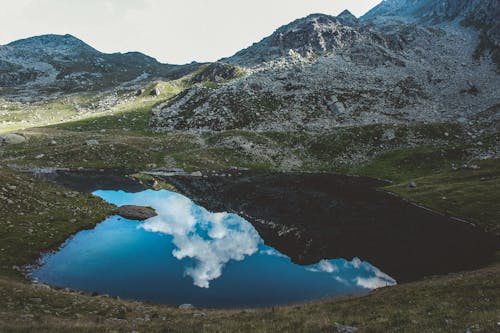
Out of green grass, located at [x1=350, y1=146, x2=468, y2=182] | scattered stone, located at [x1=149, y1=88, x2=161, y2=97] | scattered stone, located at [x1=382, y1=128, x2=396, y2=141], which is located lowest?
green grass, located at [x1=350, y1=146, x2=468, y2=182]

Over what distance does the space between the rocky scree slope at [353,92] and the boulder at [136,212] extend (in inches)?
2814

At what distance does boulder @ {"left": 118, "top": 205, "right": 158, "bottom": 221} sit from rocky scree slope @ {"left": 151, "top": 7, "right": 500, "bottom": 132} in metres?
71.5

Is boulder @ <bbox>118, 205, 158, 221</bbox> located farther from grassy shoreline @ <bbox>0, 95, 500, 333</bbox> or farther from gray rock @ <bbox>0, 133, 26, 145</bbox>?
gray rock @ <bbox>0, 133, 26, 145</bbox>

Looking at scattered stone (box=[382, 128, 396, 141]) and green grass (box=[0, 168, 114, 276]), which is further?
scattered stone (box=[382, 128, 396, 141])

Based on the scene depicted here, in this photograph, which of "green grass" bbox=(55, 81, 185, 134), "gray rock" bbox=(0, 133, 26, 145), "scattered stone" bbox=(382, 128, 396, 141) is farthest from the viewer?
"green grass" bbox=(55, 81, 185, 134)

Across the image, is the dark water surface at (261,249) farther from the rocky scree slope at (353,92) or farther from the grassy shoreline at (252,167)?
the rocky scree slope at (353,92)

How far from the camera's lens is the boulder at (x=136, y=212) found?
55.4 meters

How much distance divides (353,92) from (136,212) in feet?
371

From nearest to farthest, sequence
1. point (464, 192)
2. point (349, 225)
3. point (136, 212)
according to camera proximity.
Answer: point (349, 225) → point (136, 212) → point (464, 192)

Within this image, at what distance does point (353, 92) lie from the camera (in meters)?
141

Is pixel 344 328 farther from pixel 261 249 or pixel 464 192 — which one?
pixel 464 192

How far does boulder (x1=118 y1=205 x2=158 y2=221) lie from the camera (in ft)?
182

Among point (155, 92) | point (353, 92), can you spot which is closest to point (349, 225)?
point (353, 92)

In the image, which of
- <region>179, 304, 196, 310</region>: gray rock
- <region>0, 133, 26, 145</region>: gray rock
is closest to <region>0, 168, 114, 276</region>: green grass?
<region>179, 304, 196, 310</region>: gray rock
